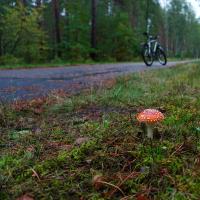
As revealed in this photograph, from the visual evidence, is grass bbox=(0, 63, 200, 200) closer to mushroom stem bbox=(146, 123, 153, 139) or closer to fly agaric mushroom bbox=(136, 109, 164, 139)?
mushroom stem bbox=(146, 123, 153, 139)

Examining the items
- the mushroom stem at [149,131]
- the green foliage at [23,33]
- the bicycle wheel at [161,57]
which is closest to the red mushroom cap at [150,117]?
the mushroom stem at [149,131]

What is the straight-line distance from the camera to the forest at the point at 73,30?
858 inches

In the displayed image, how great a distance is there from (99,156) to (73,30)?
26718 millimetres

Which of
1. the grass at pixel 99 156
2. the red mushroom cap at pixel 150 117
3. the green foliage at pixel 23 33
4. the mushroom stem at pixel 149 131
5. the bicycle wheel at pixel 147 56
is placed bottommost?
the grass at pixel 99 156

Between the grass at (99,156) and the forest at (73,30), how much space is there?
16695 millimetres

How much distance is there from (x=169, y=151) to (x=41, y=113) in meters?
2.03

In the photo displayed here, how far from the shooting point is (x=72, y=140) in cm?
296

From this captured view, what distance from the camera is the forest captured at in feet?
71.5

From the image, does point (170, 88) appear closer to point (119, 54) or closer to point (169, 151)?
point (169, 151)

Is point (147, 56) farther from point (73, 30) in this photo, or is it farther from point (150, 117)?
point (73, 30)

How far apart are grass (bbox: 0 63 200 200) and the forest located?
16.7 metres

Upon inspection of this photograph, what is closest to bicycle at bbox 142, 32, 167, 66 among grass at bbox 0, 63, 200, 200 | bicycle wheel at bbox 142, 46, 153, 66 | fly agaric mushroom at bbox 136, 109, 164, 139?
bicycle wheel at bbox 142, 46, 153, 66

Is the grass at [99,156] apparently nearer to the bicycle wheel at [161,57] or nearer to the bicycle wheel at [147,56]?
the bicycle wheel at [147,56]

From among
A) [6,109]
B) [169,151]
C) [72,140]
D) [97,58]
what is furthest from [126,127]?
[97,58]
